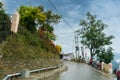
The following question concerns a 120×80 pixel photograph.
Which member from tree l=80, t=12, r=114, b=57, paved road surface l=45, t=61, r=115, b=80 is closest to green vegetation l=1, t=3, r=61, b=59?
paved road surface l=45, t=61, r=115, b=80

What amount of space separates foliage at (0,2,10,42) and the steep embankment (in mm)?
363

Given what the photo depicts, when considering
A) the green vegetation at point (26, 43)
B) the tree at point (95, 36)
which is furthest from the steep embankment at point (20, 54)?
the tree at point (95, 36)

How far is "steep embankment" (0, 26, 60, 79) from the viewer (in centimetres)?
1773

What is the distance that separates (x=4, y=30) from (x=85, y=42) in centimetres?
6470

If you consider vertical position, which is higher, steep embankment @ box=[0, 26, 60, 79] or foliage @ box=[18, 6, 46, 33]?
foliage @ box=[18, 6, 46, 33]

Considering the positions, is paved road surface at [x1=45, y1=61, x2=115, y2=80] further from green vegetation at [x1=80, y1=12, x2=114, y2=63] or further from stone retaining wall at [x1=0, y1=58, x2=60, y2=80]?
green vegetation at [x1=80, y1=12, x2=114, y2=63]

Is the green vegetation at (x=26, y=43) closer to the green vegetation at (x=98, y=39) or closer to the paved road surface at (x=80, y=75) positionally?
the paved road surface at (x=80, y=75)

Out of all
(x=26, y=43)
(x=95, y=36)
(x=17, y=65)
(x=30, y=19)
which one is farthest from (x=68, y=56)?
(x=17, y=65)

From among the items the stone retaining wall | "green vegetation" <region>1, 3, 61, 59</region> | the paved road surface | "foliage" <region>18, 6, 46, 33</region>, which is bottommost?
the paved road surface

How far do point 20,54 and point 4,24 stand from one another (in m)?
2.64

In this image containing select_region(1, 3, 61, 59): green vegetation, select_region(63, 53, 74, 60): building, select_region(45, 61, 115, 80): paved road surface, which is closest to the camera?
select_region(1, 3, 61, 59): green vegetation

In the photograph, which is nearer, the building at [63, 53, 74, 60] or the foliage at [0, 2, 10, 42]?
the foliage at [0, 2, 10, 42]

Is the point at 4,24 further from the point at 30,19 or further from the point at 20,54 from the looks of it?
the point at 30,19

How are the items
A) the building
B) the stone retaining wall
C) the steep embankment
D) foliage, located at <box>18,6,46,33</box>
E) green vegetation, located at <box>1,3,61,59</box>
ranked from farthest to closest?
1. the building
2. foliage, located at <box>18,6,46,33</box>
3. green vegetation, located at <box>1,3,61,59</box>
4. the steep embankment
5. the stone retaining wall
